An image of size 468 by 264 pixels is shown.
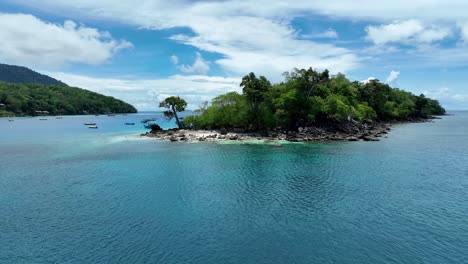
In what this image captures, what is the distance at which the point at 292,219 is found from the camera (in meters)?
31.4

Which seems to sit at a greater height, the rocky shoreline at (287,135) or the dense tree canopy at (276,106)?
the dense tree canopy at (276,106)

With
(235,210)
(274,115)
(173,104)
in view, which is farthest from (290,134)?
(235,210)

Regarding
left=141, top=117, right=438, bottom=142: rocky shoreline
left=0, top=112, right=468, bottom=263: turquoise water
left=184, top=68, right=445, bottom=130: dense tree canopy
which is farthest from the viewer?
left=184, top=68, right=445, bottom=130: dense tree canopy

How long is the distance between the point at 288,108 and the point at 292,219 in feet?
241

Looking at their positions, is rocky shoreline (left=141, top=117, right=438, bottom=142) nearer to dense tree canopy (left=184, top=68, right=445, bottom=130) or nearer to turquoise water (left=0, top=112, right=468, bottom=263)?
dense tree canopy (left=184, top=68, right=445, bottom=130)

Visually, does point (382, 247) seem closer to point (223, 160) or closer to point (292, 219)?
point (292, 219)

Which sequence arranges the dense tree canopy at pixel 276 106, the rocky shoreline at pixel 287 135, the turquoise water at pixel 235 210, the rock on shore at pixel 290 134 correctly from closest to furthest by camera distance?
the turquoise water at pixel 235 210
the rocky shoreline at pixel 287 135
the rock on shore at pixel 290 134
the dense tree canopy at pixel 276 106

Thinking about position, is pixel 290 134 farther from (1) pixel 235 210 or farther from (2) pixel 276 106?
(1) pixel 235 210

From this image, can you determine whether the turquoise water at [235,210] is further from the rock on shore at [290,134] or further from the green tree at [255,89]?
the green tree at [255,89]

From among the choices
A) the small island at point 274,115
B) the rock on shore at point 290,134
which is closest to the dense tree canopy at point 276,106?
the small island at point 274,115

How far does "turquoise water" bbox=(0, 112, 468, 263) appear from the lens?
24.9m

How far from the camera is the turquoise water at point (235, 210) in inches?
981

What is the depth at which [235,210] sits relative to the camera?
34250 mm

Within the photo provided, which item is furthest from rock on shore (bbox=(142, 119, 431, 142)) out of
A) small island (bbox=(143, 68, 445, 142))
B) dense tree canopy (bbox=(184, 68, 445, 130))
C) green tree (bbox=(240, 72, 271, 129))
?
green tree (bbox=(240, 72, 271, 129))
